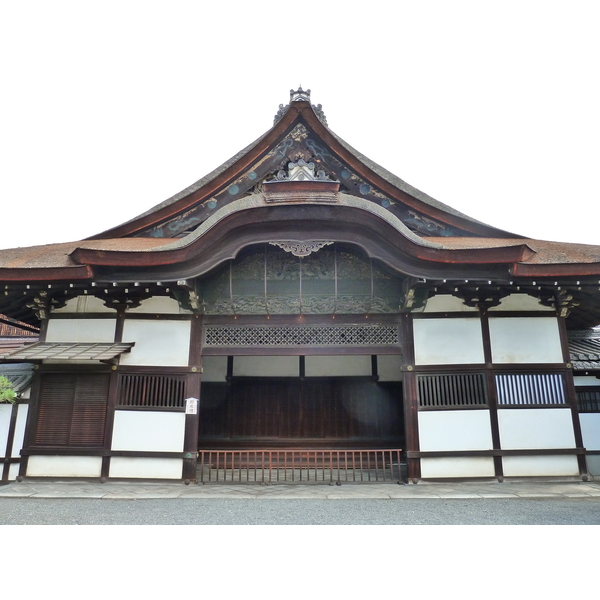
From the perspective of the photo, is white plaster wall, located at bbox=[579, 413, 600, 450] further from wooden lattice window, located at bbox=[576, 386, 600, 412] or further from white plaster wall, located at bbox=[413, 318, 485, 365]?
white plaster wall, located at bbox=[413, 318, 485, 365]

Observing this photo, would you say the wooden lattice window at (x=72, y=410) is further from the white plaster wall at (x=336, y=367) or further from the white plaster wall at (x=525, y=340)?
the white plaster wall at (x=525, y=340)

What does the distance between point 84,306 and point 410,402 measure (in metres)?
6.70

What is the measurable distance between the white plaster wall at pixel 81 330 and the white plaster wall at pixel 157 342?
1.14 ft

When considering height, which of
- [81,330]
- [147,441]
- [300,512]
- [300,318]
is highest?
[300,318]

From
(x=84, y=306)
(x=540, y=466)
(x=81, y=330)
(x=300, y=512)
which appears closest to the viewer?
(x=300, y=512)

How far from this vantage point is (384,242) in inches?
309

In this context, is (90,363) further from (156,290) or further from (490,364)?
(490,364)

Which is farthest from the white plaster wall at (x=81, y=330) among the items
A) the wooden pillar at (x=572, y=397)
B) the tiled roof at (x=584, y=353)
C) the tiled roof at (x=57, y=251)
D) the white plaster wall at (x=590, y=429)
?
the white plaster wall at (x=590, y=429)

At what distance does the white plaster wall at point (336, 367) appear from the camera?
11805mm

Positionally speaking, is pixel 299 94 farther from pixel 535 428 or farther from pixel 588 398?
pixel 588 398

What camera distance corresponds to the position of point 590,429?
900 cm

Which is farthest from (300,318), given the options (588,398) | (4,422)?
(588,398)

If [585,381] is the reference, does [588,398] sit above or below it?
below

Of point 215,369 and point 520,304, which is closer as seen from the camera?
point 520,304
